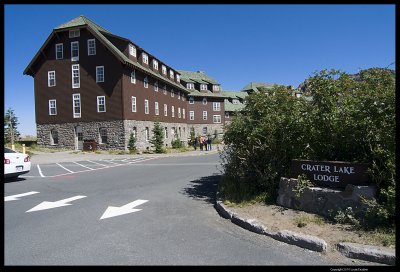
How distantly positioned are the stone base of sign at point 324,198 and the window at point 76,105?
104 feet

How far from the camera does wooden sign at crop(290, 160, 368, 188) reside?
600 centimetres

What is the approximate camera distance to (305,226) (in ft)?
18.9

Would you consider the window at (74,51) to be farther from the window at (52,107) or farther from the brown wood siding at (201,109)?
the brown wood siding at (201,109)

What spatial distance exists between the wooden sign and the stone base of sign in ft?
0.64

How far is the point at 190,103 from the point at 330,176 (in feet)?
185

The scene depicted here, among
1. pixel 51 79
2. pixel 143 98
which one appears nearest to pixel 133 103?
pixel 143 98

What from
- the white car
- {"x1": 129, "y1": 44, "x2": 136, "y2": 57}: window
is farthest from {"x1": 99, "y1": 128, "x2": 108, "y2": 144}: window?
the white car

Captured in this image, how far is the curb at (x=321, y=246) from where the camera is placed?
4.44 metres

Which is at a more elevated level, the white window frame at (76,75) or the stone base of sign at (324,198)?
the white window frame at (76,75)

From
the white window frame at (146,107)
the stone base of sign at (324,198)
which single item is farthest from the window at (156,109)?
the stone base of sign at (324,198)

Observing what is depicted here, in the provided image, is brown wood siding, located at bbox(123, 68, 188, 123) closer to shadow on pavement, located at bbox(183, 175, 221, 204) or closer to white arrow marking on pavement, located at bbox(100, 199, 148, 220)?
shadow on pavement, located at bbox(183, 175, 221, 204)

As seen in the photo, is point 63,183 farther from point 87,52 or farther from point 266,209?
point 87,52


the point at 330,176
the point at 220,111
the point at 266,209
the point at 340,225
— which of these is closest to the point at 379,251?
the point at 340,225
